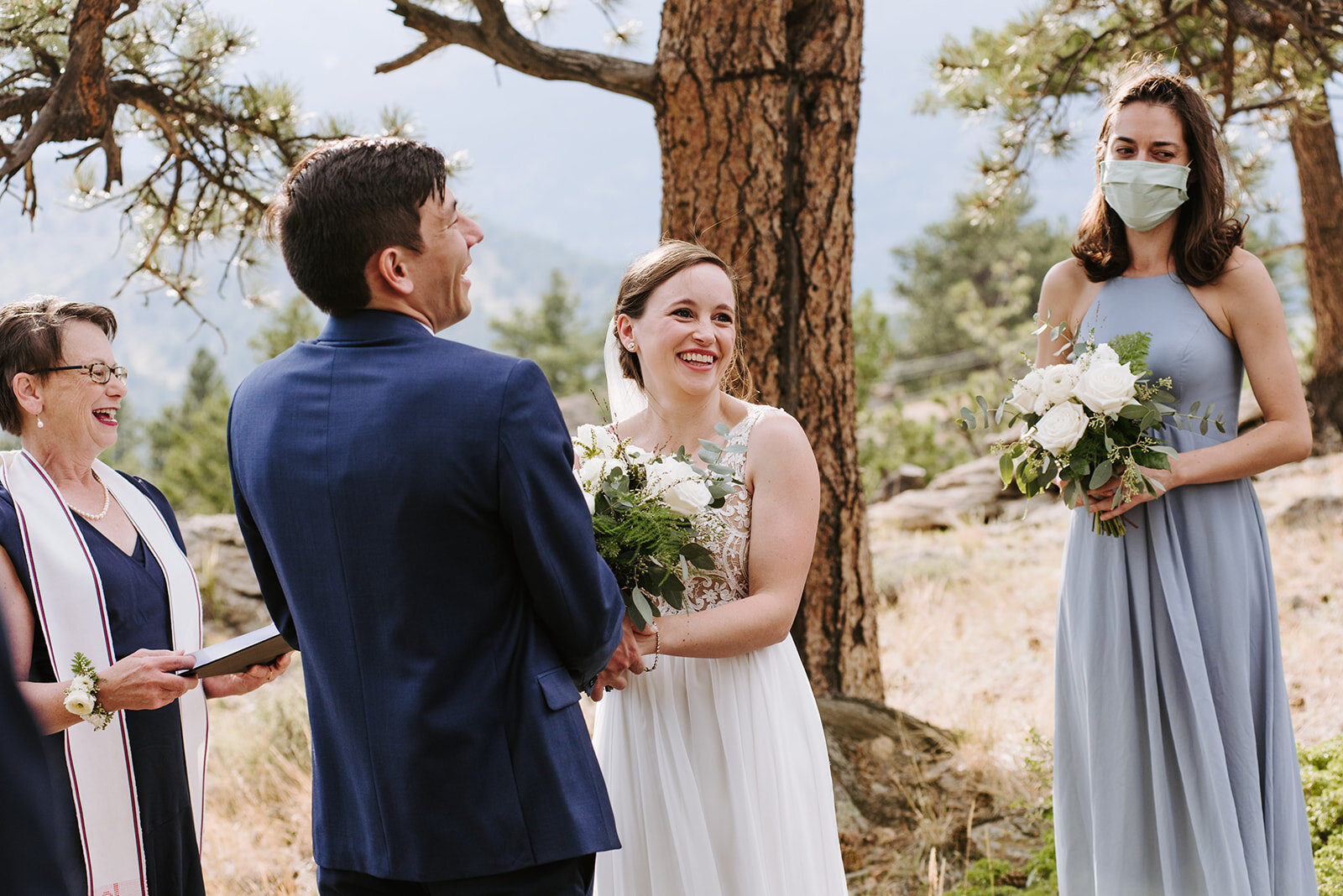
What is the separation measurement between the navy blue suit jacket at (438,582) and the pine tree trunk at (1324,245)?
10.8 meters

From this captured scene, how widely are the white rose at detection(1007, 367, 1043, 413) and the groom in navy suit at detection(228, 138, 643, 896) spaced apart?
1.64 m

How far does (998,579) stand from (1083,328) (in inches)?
246

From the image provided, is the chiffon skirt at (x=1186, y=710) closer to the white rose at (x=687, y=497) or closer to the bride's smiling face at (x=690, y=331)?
the bride's smiling face at (x=690, y=331)

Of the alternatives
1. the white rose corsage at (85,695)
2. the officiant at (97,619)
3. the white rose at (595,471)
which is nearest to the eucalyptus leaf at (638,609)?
the white rose at (595,471)

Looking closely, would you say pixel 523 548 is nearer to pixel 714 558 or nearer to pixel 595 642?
pixel 595 642

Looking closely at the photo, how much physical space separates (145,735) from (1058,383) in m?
2.56

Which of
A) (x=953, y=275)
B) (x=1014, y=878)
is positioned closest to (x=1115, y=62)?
(x=1014, y=878)

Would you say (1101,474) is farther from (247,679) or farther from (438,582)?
(247,679)

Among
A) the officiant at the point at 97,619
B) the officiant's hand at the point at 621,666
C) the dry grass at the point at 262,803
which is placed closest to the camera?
the officiant's hand at the point at 621,666

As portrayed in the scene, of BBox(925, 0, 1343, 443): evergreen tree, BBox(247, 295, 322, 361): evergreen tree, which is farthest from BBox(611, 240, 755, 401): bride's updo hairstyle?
BBox(247, 295, 322, 361): evergreen tree

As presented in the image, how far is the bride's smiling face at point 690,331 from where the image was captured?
9.05 feet

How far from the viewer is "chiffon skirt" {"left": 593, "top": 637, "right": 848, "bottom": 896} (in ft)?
8.43

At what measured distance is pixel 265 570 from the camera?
218 cm

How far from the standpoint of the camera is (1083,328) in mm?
3355
